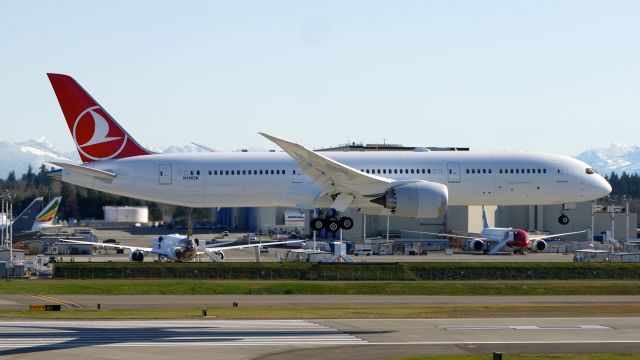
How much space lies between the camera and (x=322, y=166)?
5556 cm

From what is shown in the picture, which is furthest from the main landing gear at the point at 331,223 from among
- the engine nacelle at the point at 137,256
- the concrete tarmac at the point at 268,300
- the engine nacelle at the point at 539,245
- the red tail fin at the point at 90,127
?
the engine nacelle at the point at 539,245

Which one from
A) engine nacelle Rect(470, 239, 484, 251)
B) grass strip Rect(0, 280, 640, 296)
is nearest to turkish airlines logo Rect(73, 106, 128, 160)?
grass strip Rect(0, 280, 640, 296)

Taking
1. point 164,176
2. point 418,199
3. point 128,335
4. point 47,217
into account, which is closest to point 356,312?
point 418,199

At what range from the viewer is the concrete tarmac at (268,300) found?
162 ft

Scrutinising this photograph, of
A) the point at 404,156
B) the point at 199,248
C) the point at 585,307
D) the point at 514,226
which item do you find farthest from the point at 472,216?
the point at 585,307

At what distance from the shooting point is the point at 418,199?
Answer: 54.9 metres

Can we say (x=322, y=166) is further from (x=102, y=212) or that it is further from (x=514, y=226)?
(x=102, y=212)

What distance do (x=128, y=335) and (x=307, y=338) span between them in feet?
20.7

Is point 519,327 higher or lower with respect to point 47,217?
lower

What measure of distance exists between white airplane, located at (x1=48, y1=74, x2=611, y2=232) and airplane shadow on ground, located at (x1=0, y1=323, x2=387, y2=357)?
66.9 feet

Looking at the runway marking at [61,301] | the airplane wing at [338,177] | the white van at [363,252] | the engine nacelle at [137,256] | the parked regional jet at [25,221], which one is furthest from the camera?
the parked regional jet at [25,221]

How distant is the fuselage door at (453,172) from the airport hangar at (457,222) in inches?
1985

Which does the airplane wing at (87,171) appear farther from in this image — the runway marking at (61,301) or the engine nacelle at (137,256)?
the engine nacelle at (137,256)

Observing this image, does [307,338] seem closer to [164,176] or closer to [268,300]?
[268,300]
